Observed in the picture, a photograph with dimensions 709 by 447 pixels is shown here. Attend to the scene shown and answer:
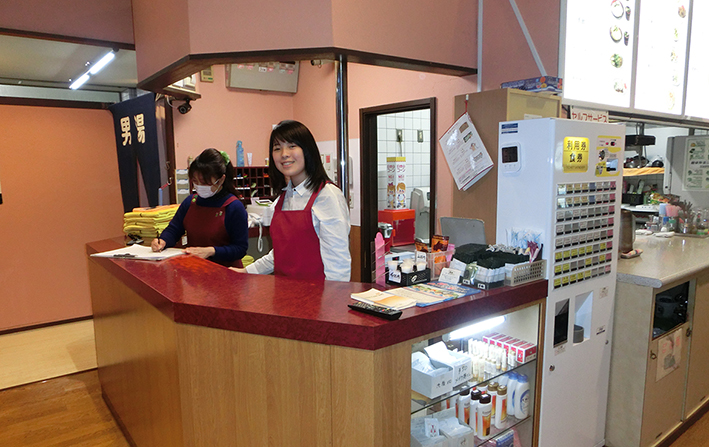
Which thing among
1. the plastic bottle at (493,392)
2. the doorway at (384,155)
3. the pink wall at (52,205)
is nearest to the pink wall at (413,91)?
the doorway at (384,155)

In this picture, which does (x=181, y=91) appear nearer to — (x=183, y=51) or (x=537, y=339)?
(x=183, y=51)

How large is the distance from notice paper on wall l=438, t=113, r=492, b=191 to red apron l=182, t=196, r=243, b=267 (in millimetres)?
1322

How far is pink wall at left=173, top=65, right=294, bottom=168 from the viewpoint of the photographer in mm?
5047

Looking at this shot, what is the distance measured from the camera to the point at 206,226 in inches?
111

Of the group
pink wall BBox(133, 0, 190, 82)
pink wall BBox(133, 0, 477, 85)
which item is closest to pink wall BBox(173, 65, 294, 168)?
pink wall BBox(133, 0, 190, 82)

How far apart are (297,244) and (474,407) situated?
3.47 ft

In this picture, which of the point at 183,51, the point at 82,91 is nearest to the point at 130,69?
the point at 82,91

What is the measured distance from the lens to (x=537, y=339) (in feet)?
6.57

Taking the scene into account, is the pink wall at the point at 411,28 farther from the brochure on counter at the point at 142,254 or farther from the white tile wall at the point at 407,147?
the white tile wall at the point at 407,147

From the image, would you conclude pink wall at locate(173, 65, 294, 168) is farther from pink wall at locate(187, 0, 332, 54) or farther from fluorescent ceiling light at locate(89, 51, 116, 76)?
pink wall at locate(187, 0, 332, 54)

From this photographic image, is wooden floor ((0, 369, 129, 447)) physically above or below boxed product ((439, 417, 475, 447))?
below

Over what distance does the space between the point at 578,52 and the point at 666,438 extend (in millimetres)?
2336

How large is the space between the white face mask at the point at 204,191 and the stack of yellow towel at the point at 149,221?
1.93 ft

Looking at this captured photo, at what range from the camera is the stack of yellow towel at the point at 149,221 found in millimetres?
3186
